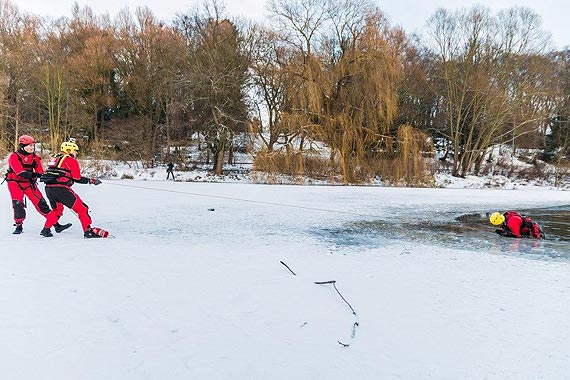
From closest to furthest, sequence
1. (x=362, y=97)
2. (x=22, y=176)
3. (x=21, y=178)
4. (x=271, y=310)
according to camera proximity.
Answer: (x=271, y=310), (x=22, y=176), (x=21, y=178), (x=362, y=97)

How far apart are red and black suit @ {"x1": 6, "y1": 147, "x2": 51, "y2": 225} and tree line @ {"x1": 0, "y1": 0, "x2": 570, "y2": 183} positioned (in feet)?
46.7

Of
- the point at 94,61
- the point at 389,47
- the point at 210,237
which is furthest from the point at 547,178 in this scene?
the point at 94,61

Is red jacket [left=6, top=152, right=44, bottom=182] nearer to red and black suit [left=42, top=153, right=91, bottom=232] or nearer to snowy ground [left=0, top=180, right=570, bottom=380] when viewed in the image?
red and black suit [left=42, top=153, right=91, bottom=232]

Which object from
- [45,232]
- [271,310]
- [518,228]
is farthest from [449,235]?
[45,232]

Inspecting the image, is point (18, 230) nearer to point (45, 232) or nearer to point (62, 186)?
point (45, 232)

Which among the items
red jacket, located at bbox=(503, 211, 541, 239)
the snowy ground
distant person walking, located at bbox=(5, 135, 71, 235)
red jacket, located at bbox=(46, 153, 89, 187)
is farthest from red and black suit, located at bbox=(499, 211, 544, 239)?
distant person walking, located at bbox=(5, 135, 71, 235)

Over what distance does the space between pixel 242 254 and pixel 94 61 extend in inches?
1020

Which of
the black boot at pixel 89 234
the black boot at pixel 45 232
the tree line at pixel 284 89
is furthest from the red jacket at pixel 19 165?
the tree line at pixel 284 89

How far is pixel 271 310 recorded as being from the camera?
3182 mm

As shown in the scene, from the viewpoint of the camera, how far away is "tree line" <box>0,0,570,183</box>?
20.0 metres

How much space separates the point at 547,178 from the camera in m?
26.0

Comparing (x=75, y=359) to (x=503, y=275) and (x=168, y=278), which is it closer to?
(x=168, y=278)

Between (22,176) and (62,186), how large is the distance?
0.69m

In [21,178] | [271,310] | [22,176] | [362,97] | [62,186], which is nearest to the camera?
[271,310]
